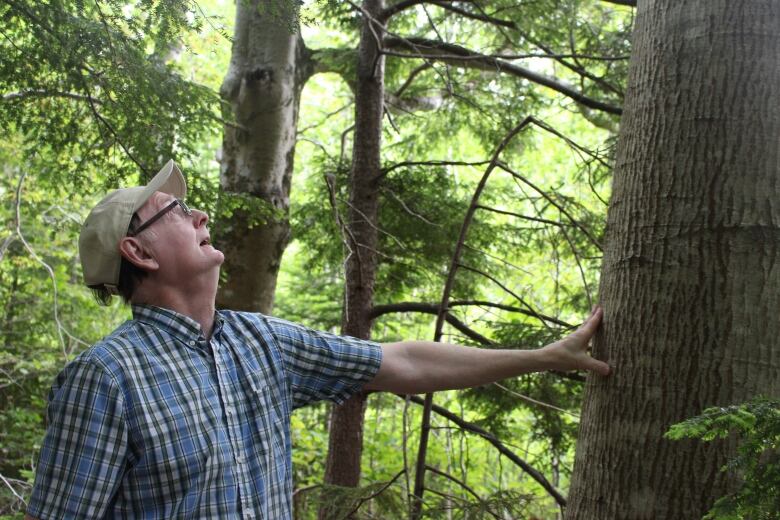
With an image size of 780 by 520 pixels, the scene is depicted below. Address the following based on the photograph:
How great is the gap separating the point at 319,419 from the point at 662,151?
819 cm

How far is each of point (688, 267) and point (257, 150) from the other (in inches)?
148

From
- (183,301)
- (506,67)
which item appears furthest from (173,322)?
(506,67)

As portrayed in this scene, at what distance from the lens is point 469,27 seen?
8984mm

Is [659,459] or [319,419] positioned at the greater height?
[659,459]

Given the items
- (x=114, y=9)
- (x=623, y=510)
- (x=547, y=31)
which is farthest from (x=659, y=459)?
(x=547, y=31)

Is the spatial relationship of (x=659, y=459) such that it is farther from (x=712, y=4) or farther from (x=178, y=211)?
(x=178, y=211)

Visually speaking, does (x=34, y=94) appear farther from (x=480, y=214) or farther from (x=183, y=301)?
(x=480, y=214)

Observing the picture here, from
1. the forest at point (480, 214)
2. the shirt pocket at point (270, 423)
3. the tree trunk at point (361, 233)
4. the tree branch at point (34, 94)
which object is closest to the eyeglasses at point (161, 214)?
the shirt pocket at point (270, 423)

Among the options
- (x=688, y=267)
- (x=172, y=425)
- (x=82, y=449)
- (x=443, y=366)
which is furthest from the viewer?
(x=443, y=366)

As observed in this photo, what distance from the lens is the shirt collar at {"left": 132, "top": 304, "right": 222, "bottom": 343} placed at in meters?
1.99

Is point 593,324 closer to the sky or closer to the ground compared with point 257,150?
closer to the ground

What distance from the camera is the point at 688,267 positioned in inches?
78.1

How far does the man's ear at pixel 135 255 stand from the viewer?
6.82ft

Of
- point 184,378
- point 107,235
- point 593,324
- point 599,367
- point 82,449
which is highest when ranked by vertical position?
point 107,235
